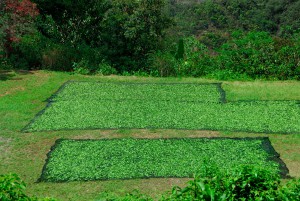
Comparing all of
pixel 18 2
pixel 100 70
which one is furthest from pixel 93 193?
pixel 18 2

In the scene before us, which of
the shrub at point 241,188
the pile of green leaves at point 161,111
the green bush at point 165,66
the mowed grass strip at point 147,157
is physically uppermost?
the shrub at point 241,188

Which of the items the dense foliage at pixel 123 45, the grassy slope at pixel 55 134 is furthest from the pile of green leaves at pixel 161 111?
the dense foliage at pixel 123 45

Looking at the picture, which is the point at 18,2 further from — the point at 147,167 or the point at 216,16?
the point at 216,16

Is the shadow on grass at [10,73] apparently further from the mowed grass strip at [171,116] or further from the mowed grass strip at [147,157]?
the mowed grass strip at [147,157]

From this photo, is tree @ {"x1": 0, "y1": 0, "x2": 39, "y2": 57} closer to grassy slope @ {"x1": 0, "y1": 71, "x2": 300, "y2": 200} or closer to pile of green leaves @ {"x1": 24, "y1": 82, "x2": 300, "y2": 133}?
grassy slope @ {"x1": 0, "y1": 71, "x2": 300, "y2": 200}

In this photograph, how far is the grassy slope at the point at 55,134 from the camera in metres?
5.50

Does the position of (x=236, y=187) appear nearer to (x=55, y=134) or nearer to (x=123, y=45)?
(x=55, y=134)

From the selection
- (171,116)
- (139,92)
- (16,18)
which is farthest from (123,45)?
(171,116)

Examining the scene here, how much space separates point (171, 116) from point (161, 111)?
34 centimetres

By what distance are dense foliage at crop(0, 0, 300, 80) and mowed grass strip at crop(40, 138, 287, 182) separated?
4.78 meters

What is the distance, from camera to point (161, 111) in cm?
851

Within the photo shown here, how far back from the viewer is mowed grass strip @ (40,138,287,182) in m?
5.84

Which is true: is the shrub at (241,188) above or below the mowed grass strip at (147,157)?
above

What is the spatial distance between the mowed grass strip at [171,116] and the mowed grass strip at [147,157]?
718 mm
